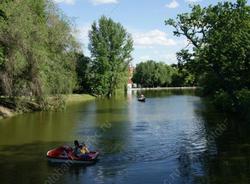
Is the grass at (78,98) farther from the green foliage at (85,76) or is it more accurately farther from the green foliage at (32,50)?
the green foliage at (32,50)

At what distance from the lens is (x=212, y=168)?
2448cm

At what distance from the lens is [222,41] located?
4572 cm

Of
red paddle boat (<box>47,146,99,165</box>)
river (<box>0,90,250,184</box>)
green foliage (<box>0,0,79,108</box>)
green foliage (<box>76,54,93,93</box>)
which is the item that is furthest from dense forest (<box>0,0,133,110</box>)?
green foliage (<box>76,54,93,93</box>)

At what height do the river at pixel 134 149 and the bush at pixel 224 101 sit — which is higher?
the bush at pixel 224 101

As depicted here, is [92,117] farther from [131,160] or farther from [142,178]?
[142,178]

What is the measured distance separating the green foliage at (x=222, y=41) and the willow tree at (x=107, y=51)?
6060cm

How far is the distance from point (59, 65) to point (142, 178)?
3781cm

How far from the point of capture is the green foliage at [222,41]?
150ft

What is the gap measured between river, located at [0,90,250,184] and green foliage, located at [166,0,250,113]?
A: 17.3ft

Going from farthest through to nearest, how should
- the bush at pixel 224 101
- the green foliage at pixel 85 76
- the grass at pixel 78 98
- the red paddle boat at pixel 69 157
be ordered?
the green foliage at pixel 85 76, the grass at pixel 78 98, the bush at pixel 224 101, the red paddle boat at pixel 69 157

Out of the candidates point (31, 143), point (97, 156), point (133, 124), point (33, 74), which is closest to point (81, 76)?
point (33, 74)

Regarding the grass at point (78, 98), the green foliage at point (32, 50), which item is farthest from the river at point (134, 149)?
the grass at point (78, 98)

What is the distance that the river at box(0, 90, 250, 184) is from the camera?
76.1 ft

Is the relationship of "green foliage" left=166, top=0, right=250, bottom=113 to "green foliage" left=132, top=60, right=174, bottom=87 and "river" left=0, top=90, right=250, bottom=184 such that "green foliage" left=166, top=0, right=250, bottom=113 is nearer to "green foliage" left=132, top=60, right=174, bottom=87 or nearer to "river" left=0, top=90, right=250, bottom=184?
"river" left=0, top=90, right=250, bottom=184
